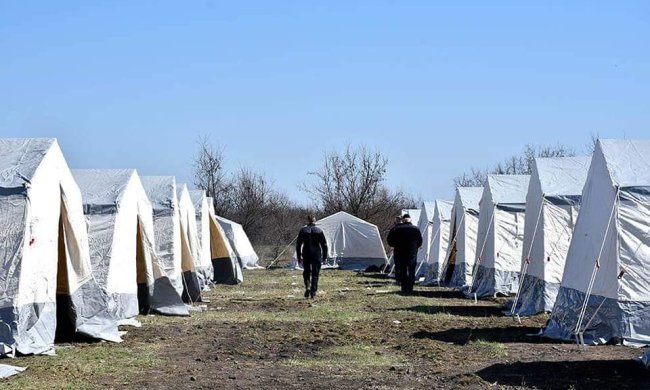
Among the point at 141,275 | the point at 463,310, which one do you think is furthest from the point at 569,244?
the point at 141,275

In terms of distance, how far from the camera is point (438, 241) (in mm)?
30953

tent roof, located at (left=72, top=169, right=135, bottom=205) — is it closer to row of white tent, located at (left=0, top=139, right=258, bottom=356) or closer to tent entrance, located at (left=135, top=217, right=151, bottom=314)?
row of white tent, located at (left=0, top=139, right=258, bottom=356)

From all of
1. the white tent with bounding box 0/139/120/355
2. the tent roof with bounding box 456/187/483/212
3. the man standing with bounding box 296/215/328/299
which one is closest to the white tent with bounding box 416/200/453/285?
the tent roof with bounding box 456/187/483/212

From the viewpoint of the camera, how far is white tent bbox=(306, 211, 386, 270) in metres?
39.3

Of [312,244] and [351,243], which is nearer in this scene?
[312,244]

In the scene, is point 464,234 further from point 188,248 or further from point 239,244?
point 239,244

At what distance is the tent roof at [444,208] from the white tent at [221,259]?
7063 mm

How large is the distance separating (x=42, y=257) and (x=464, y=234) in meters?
15.3

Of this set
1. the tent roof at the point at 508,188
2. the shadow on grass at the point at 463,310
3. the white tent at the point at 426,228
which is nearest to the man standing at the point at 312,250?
the shadow on grass at the point at 463,310

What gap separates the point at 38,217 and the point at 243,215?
40784 mm

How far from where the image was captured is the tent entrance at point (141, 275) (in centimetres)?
1723

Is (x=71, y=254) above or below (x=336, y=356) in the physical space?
above

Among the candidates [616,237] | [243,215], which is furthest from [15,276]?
[243,215]

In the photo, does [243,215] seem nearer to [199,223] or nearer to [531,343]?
[199,223]
